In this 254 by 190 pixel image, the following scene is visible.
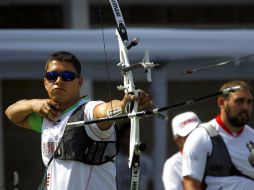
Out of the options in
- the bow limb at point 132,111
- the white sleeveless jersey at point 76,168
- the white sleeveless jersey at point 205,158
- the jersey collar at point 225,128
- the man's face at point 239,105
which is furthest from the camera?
the man's face at point 239,105

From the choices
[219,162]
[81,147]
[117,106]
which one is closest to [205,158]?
[219,162]

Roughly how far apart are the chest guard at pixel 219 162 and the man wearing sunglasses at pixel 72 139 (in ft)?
5.13

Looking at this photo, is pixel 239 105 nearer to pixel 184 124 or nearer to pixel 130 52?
pixel 184 124

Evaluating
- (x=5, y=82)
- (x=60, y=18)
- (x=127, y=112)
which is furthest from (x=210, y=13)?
(x=127, y=112)

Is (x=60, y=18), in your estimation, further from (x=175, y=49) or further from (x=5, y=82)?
(x=175, y=49)

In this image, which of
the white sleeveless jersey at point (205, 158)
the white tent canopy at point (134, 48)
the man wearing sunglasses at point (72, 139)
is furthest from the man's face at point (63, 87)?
the white tent canopy at point (134, 48)

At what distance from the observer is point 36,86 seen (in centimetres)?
898

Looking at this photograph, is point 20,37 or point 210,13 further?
point 210,13

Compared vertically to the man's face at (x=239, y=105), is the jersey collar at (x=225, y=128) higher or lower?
lower

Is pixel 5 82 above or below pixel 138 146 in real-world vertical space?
above

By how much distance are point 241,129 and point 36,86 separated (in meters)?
3.48

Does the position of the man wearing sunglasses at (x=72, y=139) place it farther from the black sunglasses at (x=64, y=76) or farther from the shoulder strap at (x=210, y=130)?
the shoulder strap at (x=210, y=130)

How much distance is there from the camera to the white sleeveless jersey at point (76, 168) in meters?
4.09

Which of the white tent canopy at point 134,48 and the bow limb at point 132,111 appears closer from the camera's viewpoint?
the bow limb at point 132,111
